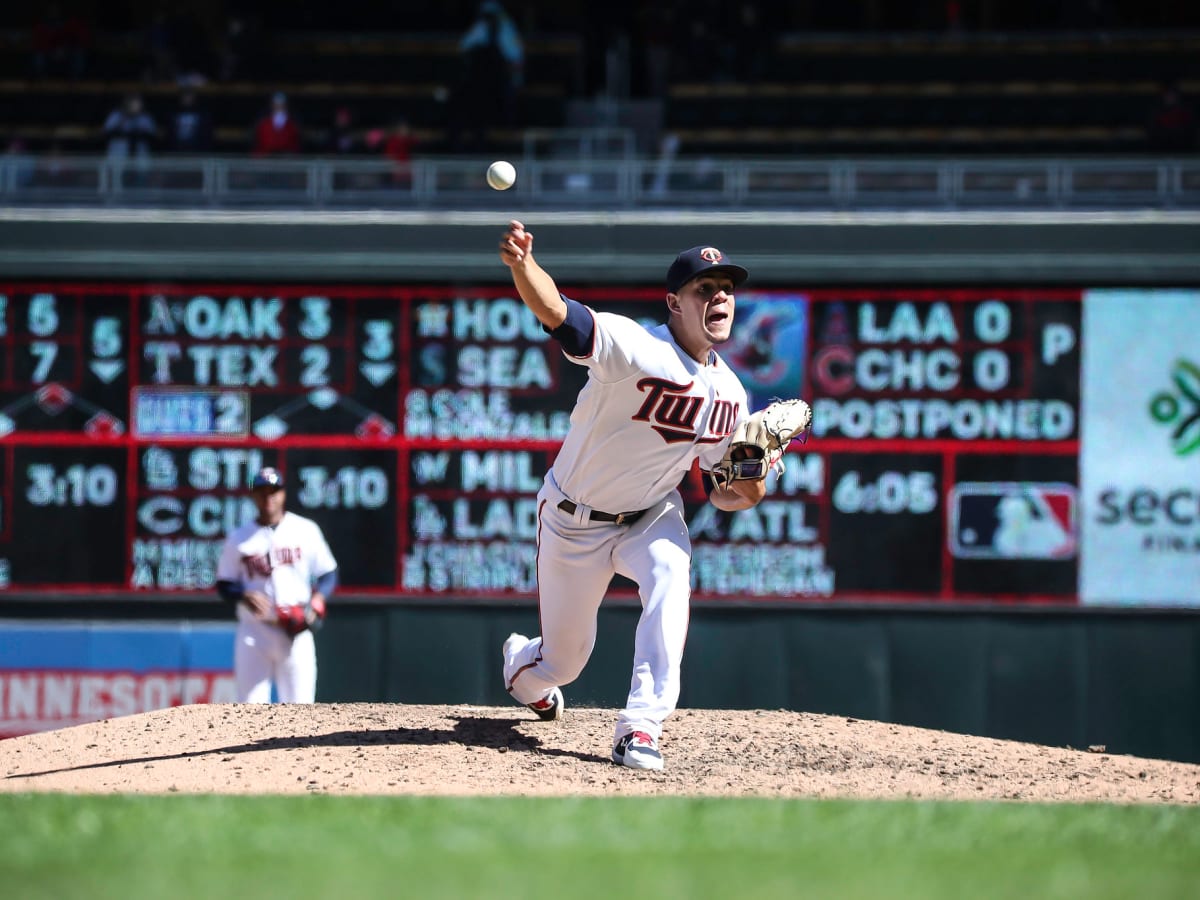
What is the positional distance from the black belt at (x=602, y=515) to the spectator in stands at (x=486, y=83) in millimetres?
7703

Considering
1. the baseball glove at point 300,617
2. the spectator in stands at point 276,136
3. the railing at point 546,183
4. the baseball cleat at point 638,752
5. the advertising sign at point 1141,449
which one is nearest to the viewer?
the baseball cleat at point 638,752

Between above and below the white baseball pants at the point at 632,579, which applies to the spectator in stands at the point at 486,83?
above

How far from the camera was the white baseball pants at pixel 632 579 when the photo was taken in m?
6.22

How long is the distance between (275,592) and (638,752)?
12.7ft

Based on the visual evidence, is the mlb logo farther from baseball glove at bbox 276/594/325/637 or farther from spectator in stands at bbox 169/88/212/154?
spectator in stands at bbox 169/88/212/154

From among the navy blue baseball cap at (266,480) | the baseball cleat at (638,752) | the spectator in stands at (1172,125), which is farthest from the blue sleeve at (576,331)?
the spectator in stands at (1172,125)

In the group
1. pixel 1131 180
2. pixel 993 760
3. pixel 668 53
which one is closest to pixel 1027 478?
pixel 1131 180

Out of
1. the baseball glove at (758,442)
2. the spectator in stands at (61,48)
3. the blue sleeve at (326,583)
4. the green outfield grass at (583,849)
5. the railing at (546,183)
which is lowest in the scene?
the green outfield grass at (583,849)

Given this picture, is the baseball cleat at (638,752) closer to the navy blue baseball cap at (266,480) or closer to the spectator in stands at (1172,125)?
the navy blue baseball cap at (266,480)

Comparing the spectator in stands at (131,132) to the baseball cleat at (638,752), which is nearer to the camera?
the baseball cleat at (638,752)

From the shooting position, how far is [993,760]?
6953mm

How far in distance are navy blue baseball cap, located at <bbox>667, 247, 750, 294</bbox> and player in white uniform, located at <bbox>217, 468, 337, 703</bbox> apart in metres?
3.76

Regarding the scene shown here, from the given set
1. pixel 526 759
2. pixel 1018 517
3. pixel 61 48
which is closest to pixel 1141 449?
→ pixel 1018 517

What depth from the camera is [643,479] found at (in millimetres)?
6344
